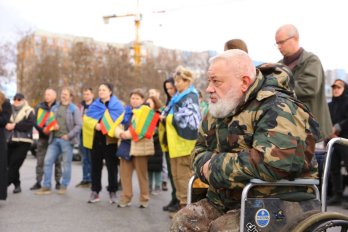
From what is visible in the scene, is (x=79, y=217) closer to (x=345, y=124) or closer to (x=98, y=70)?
(x=345, y=124)

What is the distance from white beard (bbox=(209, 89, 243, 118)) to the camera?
3.14 meters

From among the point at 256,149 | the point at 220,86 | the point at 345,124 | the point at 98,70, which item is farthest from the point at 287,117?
the point at 98,70

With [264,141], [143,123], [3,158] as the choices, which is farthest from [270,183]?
[3,158]

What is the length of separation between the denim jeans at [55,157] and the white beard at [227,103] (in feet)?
20.6

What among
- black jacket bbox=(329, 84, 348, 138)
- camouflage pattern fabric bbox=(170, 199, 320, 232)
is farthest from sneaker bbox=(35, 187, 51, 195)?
camouflage pattern fabric bbox=(170, 199, 320, 232)

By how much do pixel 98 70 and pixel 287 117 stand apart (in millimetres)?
41137

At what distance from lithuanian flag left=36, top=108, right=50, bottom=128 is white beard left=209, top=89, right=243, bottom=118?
22.2 feet

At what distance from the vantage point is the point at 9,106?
8117mm

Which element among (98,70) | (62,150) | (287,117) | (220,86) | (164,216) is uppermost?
(98,70)

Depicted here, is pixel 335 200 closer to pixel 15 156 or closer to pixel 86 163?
pixel 86 163

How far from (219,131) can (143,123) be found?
14.3 ft

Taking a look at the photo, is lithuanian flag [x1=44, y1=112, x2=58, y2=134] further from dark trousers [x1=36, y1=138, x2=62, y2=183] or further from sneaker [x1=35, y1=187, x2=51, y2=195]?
sneaker [x1=35, y1=187, x2=51, y2=195]

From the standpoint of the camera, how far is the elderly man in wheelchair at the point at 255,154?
288 centimetres

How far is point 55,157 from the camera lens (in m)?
9.27
